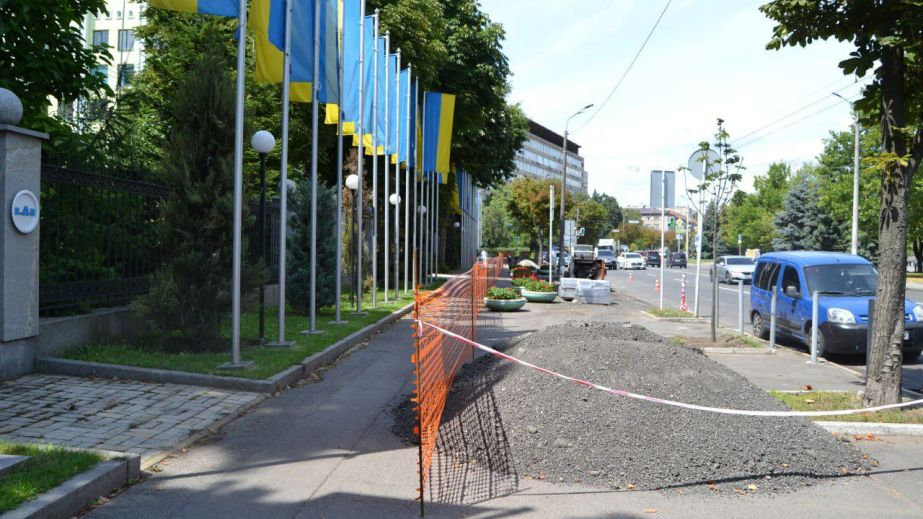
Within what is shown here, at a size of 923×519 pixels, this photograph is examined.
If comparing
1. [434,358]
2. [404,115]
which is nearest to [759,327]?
[434,358]

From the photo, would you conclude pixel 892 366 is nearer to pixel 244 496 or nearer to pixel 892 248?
pixel 892 248

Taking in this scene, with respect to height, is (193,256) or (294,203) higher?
(294,203)

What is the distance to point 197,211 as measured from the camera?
9.33 metres

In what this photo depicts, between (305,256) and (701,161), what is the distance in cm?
863

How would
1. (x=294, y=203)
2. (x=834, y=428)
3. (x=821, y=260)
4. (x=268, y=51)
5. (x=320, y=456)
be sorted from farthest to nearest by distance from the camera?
(x=294, y=203)
(x=821, y=260)
(x=268, y=51)
(x=834, y=428)
(x=320, y=456)

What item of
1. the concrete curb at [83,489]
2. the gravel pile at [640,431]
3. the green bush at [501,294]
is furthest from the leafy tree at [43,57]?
the green bush at [501,294]

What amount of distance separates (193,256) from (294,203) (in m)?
6.52

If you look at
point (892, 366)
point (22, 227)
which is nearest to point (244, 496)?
point (22, 227)

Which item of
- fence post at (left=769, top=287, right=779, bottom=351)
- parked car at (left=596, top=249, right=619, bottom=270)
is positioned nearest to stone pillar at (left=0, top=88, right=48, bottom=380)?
fence post at (left=769, top=287, right=779, bottom=351)

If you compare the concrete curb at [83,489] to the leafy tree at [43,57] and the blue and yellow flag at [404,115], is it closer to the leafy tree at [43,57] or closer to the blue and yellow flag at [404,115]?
the leafy tree at [43,57]

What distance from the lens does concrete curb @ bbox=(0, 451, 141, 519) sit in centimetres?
409

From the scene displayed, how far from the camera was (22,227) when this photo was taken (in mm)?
7668

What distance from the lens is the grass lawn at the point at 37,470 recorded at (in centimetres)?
420

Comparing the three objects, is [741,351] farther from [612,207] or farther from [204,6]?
[612,207]
